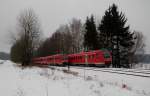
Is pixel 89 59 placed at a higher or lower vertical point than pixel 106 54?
lower

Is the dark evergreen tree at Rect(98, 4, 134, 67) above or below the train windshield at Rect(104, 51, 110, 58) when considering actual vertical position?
above

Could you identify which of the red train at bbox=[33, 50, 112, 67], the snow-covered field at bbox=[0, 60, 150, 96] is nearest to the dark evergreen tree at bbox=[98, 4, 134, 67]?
the red train at bbox=[33, 50, 112, 67]

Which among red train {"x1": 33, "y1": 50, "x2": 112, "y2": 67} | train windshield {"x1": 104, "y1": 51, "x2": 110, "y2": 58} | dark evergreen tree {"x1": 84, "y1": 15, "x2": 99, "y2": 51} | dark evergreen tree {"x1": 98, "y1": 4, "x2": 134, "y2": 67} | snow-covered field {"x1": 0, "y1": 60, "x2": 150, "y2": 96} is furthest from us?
dark evergreen tree {"x1": 84, "y1": 15, "x2": 99, "y2": 51}

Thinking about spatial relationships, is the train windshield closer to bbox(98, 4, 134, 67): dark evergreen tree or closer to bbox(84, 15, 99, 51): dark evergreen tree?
bbox(98, 4, 134, 67): dark evergreen tree

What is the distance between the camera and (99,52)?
87.5 feet

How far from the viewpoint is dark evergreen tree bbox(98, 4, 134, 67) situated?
35.6 metres

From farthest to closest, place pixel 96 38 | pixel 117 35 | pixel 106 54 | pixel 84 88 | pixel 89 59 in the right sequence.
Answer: pixel 96 38
pixel 117 35
pixel 89 59
pixel 106 54
pixel 84 88

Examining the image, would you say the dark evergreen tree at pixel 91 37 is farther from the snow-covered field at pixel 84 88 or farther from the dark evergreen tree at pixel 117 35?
the snow-covered field at pixel 84 88

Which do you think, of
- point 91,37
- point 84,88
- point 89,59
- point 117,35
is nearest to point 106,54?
point 89,59

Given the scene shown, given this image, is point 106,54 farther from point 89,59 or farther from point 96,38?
point 96,38

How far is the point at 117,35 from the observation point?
1411 inches

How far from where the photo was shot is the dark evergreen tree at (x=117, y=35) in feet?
117

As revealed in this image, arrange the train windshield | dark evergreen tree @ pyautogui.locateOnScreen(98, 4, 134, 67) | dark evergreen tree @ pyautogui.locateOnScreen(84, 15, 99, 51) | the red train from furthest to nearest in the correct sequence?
dark evergreen tree @ pyautogui.locateOnScreen(84, 15, 99, 51) → dark evergreen tree @ pyautogui.locateOnScreen(98, 4, 134, 67) → the train windshield → the red train

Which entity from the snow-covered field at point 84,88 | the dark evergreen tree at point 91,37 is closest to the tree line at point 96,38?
the dark evergreen tree at point 91,37
